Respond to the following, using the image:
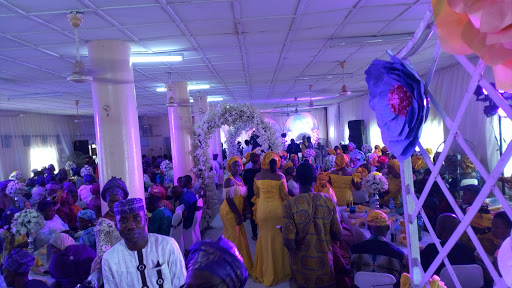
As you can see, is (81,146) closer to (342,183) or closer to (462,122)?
(342,183)

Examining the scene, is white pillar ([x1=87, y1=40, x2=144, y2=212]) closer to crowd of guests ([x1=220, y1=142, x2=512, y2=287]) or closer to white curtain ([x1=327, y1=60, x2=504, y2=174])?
crowd of guests ([x1=220, y1=142, x2=512, y2=287])

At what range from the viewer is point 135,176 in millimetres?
5250

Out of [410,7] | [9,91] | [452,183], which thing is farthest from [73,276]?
[9,91]

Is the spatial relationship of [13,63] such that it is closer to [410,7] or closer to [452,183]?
[410,7]

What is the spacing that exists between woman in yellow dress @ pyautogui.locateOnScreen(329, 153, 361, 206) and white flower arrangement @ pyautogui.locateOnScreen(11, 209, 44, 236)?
4650mm

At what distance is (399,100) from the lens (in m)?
1.05

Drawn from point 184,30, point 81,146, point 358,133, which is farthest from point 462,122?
point 81,146

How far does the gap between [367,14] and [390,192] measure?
3.20m

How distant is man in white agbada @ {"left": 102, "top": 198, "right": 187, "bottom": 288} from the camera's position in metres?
2.16

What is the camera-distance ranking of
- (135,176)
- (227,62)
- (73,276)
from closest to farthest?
(73,276) < (135,176) < (227,62)

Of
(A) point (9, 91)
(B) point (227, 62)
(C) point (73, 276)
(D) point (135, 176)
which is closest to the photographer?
(C) point (73, 276)

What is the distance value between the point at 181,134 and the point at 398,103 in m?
8.74

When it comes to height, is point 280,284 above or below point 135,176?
below

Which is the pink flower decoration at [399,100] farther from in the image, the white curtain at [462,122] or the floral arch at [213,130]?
the floral arch at [213,130]
